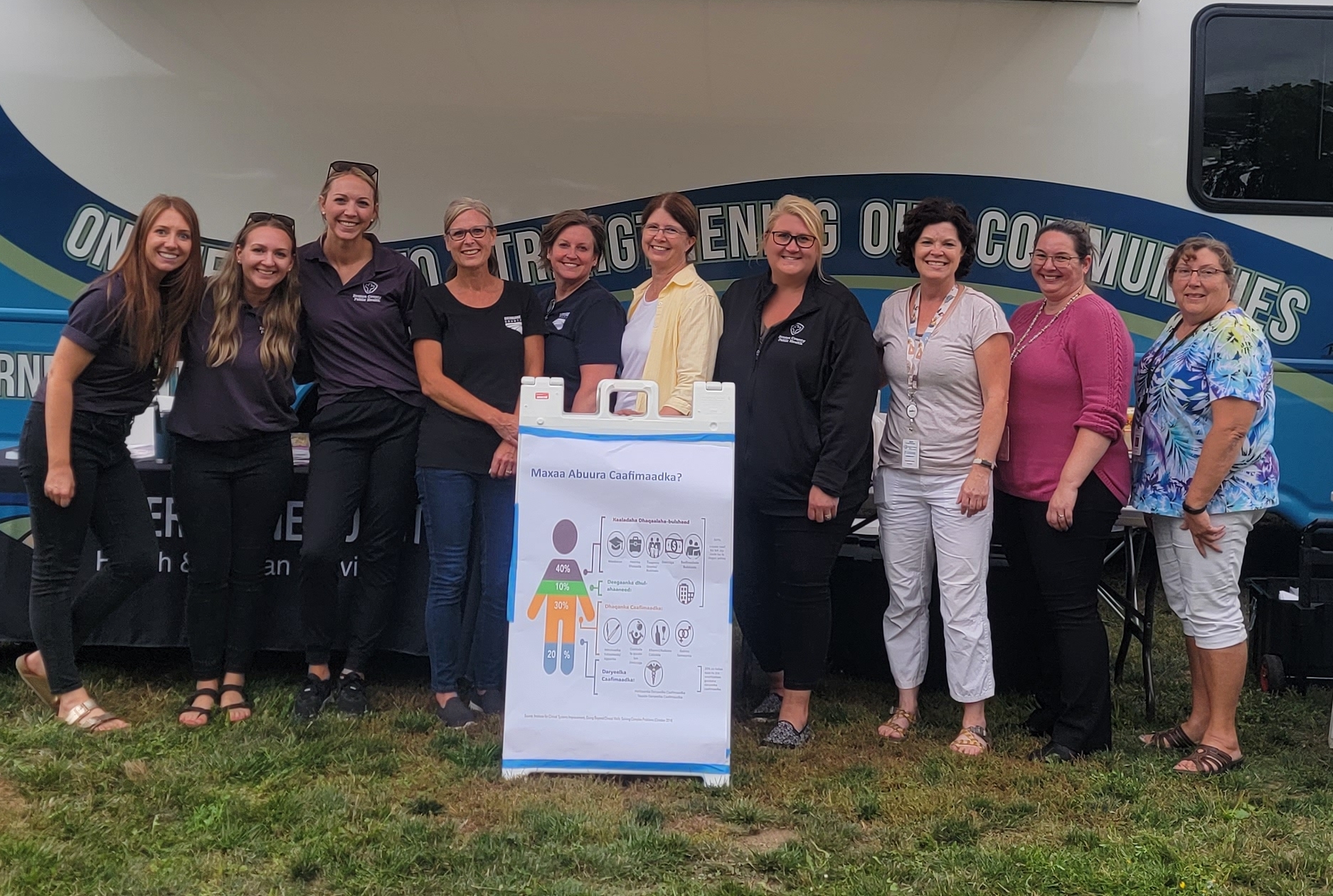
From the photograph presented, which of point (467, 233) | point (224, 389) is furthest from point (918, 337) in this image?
point (224, 389)

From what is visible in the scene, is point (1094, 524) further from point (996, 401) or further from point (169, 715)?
point (169, 715)

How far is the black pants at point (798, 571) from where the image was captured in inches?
137

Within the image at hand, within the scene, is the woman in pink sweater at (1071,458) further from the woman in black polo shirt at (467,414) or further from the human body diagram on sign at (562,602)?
the woman in black polo shirt at (467,414)

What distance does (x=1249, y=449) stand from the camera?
11.1 ft

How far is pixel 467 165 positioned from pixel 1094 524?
2755 mm

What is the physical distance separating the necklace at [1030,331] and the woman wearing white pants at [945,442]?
0.30ft

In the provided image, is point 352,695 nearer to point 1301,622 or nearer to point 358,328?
point 358,328

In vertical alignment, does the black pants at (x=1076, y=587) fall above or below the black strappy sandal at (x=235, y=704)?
above

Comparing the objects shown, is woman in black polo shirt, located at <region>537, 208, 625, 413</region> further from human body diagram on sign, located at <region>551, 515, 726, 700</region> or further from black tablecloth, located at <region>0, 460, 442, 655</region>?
black tablecloth, located at <region>0, 460, 442, 655</region>

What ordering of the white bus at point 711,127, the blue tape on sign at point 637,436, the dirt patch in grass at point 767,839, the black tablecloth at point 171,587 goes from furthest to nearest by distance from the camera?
the white bus at point 711,127, the black tablecloth at point 171,587, the blue tape on sign at point 637,436, the dirt patch in grass at point 767,839

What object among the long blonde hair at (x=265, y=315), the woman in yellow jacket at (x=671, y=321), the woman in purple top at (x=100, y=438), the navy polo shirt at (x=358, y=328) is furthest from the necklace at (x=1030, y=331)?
the woman in purple top at (x=100, y=438)

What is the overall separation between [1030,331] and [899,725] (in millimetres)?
1317

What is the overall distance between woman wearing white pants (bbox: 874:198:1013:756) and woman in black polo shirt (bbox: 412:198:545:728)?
44.9 inches

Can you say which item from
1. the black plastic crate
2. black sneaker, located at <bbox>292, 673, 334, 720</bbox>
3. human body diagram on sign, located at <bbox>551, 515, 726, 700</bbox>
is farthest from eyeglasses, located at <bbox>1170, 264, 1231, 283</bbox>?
black sneaker, located at <bbox>292, 673, 334, 720</bbox>
